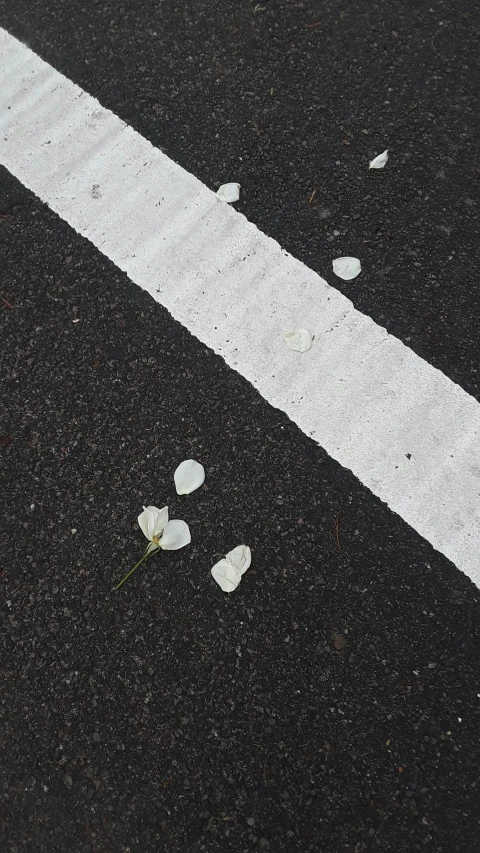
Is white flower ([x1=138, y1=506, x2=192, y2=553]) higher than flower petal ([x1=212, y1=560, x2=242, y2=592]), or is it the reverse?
Result: white flower ([x1=138, y1=506, x2=192, y2=553])

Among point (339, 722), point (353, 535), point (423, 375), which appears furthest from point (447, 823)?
point (423, 375)

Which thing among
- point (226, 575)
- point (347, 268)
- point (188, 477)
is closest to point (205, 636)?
point (226, 575)

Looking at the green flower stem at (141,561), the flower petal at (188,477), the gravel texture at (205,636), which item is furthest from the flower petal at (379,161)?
the green flower stem at (141,561)

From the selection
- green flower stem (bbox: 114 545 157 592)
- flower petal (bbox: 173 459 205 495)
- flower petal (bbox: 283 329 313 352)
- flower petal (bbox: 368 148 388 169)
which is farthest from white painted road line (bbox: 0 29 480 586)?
green flower stem (bbox: 114 545 157 592)

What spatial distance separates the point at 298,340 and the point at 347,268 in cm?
28

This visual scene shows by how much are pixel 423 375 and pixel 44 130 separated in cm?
157

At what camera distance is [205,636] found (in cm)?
165

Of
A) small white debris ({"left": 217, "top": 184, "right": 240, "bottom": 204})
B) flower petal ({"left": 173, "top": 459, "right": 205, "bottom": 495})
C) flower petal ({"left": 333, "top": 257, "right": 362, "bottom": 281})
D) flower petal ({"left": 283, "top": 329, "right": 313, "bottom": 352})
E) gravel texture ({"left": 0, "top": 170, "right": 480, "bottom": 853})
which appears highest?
small white debris ({"left": 217, "top": 184, "right": 240, "bottom": 204})

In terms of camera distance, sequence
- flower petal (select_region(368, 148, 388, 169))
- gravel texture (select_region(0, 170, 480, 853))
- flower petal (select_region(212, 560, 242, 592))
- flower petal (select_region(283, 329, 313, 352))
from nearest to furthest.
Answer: gravel texture (select_region(0, 170, 480, 853)) → flower petal (select_region(212, 560, 242, 592)) → flower petal (select_region(283, 329, 313, 352)) → flower petal (select_region(368, 148, 388, 169))

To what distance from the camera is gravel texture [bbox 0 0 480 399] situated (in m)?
1.93

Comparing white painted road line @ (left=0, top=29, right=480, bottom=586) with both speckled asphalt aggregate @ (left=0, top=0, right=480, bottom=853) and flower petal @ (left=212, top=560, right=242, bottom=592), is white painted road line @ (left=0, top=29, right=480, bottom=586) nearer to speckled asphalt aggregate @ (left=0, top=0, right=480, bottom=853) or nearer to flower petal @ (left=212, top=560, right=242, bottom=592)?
speckled asphalt aggregate @ (left=0, top=0, right=480, bottom=853)

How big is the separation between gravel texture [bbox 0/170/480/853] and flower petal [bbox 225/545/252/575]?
0.08 feet

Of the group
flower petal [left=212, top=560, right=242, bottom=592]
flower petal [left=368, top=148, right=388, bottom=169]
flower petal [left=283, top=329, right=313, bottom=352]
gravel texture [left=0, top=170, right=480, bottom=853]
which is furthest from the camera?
flower petal [left=368, top=148, right=388, bottom=169]

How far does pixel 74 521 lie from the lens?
1.77m
